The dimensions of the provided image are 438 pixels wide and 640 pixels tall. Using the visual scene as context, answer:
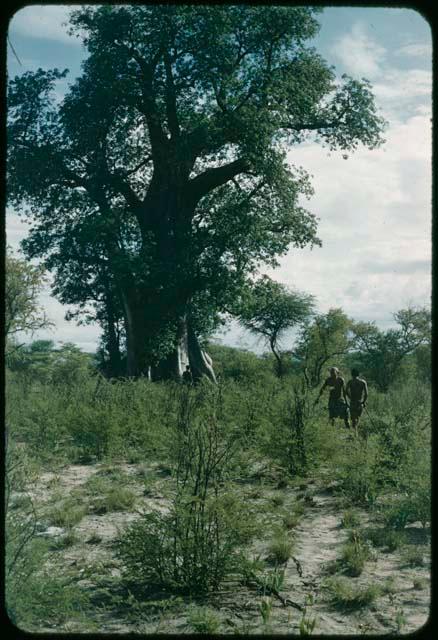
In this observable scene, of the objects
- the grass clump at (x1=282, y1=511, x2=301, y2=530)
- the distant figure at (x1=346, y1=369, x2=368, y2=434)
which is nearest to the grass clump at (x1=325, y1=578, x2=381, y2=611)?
the grass clump at (x1=282, y1=511, x2=301, y2=530)

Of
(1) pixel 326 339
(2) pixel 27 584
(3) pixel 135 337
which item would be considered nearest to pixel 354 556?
(2) pixel 27 584

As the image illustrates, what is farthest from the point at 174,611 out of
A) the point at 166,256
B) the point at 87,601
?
the point at 166,256

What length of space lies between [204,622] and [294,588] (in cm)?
94

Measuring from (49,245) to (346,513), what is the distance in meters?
14.9

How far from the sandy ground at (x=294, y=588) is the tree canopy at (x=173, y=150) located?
11601mm

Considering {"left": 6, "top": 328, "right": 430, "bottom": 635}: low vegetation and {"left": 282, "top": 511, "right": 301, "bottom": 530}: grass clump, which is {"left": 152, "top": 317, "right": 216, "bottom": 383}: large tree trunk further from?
{"left": 282, "top": 511, "right": 301, "bottom": 530}: grass clump

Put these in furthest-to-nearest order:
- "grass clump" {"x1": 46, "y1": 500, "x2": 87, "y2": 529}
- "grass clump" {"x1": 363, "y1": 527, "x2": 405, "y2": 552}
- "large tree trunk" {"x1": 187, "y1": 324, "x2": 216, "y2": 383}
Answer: "large tree trunk" {"x1": 187, "y1": 324, "x2": 216, "y2": 383}, "grass clump" {"x1": 46, "y1": 500, "x2": 87, "y2": 529}, "grass clump" {"x1": 363, "y1": 527, "x2": 405, "y2": 552}

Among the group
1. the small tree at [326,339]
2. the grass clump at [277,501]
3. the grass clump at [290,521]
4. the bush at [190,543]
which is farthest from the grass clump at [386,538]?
the small tree at [326,339]

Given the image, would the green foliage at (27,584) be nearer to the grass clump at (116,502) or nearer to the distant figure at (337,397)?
the grass clump at (116,502)

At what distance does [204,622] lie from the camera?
146 inches

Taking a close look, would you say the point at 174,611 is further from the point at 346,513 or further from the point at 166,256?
the point at 166,256

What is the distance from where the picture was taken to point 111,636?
3.53m

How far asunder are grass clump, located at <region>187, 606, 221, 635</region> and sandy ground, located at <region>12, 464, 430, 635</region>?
7 cm

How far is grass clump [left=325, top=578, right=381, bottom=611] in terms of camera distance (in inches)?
166
